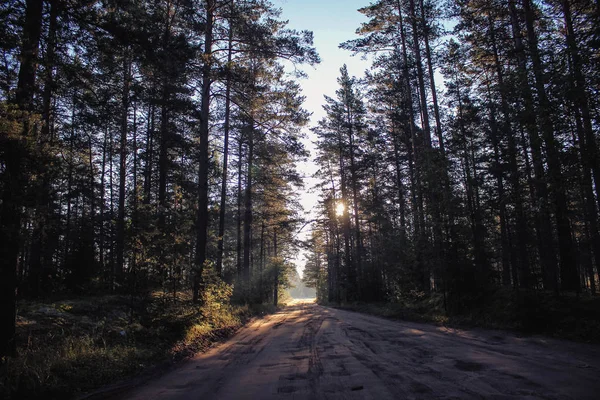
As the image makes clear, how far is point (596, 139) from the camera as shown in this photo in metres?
7.98

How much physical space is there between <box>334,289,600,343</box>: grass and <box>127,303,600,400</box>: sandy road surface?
3.48 feet

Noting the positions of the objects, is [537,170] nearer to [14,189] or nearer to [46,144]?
[46,144]

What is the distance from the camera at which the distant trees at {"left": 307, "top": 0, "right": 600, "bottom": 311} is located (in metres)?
7.93

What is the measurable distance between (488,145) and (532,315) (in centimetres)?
1784

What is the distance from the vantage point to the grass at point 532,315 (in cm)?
845

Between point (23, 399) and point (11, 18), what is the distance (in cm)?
680

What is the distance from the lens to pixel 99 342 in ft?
25.2

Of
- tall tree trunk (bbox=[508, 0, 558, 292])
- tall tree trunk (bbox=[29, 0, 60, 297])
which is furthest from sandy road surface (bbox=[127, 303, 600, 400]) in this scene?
tall tree trunk (bbox=[508, 0, 558, 292])

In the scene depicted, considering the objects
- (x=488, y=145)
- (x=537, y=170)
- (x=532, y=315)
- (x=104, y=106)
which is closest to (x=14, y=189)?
(x=104, y=106)

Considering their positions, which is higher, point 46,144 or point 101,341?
point 46,144

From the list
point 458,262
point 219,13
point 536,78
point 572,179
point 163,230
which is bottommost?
point 458,262

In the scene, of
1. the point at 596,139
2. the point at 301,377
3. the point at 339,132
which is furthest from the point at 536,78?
the point at 339,132

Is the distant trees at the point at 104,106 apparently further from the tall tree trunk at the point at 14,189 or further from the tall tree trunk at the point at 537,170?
the tall tree trunk at the point at 537,170

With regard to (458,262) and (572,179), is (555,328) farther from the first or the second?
(458,262)
